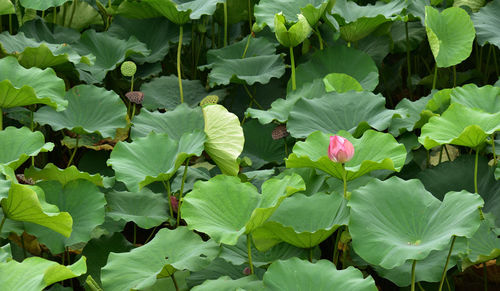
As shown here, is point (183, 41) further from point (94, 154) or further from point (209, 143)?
point (209, 143)

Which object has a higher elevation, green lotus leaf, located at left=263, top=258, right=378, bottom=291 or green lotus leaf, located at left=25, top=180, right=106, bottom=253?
green lotus leaf, located at left=263, top=258, right=378, bottom=291

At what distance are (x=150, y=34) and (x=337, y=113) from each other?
971mm

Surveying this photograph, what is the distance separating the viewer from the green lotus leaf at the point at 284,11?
2.07 meters

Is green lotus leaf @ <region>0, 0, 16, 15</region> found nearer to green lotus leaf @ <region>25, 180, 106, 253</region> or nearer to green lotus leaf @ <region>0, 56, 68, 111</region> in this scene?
green lotus leaf @ <region>0, 56, 68, 111</region>

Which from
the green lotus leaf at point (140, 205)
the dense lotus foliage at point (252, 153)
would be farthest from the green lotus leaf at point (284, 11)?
the green lotus leaf at point (140, 205)

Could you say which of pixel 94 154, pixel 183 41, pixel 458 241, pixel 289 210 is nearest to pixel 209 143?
pixel 289 210

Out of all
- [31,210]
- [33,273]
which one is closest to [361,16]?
[31,210]

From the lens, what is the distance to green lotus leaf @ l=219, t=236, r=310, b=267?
4.49 ft

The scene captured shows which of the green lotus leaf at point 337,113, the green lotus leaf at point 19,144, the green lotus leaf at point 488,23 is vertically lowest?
the green lotus leaf at point 337,113

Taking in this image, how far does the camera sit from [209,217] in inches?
51.7

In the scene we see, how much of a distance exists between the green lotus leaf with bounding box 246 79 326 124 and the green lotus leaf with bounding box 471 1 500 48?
2.04 feet

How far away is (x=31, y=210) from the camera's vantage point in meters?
1.32

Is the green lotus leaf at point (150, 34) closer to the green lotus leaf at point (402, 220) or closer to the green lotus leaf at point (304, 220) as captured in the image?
the green lotus leaf at point (304, 220)

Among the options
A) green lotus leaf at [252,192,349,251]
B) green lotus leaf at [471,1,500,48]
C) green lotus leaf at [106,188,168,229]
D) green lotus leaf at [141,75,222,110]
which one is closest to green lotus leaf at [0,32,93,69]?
green lotus leaf at [141,75,222,110]
